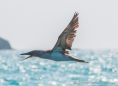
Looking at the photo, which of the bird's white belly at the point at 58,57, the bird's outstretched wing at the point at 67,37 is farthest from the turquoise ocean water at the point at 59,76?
the bird's white belly at the point at 58,57

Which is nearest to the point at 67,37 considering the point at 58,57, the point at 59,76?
the point at 58,57

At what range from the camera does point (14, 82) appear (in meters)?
36.4

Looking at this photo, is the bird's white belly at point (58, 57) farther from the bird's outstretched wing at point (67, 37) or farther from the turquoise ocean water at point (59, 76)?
the turquoise ocean water at point (59, 76)

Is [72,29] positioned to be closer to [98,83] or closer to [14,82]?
[98,83]

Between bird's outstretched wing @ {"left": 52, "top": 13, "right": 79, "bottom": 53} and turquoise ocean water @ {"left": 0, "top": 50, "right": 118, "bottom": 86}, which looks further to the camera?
turquoise ocean water @ {"left": 0, "top": 50, "right": 118, "bottom": 86}

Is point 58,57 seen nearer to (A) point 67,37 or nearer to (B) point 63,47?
(B) point 63,47

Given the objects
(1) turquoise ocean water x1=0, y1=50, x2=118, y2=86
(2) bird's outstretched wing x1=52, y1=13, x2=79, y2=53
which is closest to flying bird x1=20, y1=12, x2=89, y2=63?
(2) bird's outstretched wing x1=52, y1=13, x2=79, y2=53

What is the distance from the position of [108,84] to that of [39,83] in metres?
6.37

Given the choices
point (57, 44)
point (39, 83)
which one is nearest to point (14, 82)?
point (39, 83)

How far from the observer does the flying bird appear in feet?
36.3

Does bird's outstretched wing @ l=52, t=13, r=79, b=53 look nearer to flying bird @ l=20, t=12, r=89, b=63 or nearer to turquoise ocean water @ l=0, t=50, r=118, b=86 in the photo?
flying bird @ l=20, t=12, r=89, b=63

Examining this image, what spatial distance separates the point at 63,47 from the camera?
11508 mm

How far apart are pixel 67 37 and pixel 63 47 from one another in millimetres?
379

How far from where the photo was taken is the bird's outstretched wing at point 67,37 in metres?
11.0
